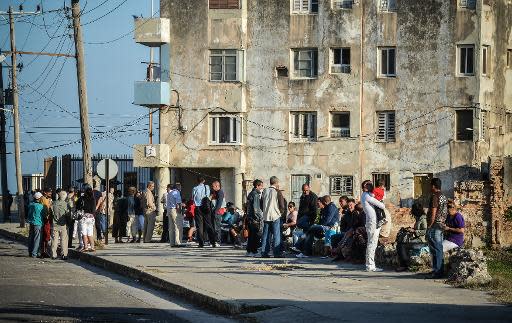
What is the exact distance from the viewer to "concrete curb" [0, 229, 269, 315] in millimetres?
18031

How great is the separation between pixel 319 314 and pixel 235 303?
6.51ft

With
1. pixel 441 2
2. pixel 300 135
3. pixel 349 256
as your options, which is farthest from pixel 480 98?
pixel 349 256

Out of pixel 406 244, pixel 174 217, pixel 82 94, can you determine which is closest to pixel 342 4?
pixel 82 94

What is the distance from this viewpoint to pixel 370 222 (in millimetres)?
24766

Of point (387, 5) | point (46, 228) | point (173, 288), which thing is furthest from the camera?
point (387, 5)

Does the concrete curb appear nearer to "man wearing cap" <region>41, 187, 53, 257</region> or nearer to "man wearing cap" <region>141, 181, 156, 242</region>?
"man wearing cap" <region>41, 187, 53, 257</region>

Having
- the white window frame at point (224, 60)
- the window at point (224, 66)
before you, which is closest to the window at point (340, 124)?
the white window frame at point (224, 60)

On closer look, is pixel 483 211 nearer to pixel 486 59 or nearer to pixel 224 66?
pixel 486 59

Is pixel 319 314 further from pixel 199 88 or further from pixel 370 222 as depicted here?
pixel 199 88

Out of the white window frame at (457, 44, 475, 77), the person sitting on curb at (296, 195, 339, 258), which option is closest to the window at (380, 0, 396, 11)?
the white window frame at (457, 44, 475, 77)

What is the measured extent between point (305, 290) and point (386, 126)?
4132 cm

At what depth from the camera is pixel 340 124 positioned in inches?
2420

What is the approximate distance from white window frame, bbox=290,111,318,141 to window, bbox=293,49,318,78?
1856mm

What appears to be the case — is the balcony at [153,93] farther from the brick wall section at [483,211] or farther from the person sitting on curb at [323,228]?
the person sitting on curb at [323,228]
